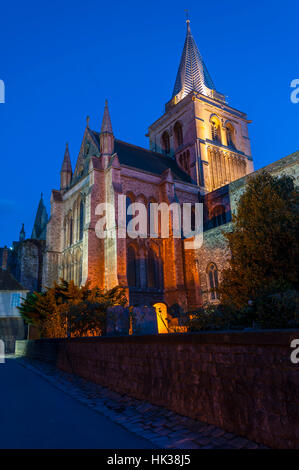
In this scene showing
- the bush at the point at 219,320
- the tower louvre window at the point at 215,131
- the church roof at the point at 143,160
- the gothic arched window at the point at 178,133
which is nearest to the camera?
the bush at the point at 219,320

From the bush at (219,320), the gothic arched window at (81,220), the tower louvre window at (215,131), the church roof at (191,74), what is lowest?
the bush at (219,320)

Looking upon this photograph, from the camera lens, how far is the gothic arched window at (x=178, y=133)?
37281 mm

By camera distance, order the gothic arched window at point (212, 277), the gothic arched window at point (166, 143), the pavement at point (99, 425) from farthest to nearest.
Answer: the gothic arched window at point (166, 143), the gothic arched window at point (212, 277), the pavement at point (99, 425)

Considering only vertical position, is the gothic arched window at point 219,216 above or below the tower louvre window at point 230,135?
below

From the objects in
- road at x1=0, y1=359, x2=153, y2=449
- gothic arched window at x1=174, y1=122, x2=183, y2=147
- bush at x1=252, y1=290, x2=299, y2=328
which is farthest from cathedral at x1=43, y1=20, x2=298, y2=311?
road at x1=0, y1=359, x2=153, y2=449

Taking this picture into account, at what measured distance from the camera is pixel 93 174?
24188 mm

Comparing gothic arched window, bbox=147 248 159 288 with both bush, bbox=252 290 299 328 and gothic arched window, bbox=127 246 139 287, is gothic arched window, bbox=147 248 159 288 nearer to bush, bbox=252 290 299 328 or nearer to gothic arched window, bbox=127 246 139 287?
gothic arched window, bbox=127 246 139 287

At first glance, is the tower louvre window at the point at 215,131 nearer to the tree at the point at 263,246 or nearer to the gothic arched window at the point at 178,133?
the gothic arched window at the point at 178,133

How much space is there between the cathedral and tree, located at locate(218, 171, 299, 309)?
392 cm

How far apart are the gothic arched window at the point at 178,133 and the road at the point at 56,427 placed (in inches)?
1358

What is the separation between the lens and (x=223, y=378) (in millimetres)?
3738

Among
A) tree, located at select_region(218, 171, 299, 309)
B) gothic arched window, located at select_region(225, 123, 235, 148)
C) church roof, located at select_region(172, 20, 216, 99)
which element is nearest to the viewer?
tree, located at select_region(218, 171, 299, 309)

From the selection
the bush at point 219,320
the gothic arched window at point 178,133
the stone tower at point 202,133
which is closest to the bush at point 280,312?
the bush at point 219,320

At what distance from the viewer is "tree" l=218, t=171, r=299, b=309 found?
1160 centimetres
